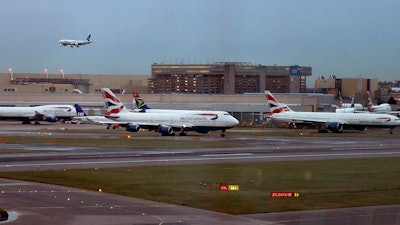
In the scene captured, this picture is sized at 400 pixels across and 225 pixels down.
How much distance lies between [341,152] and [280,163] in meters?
14.1

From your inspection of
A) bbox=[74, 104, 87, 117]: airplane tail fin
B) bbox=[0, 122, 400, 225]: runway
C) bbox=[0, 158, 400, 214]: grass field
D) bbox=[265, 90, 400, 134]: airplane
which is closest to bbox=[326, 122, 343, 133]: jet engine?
bbox=[265, 90, 400, 134]: airplane

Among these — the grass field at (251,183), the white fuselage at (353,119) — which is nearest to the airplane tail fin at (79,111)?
the white fuselage at (353,119)

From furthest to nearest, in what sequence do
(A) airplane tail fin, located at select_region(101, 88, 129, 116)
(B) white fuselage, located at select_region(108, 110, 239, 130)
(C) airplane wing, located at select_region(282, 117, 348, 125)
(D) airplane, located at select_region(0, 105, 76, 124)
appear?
(D) airplane, located at select_region(0, 105, 76, 124)
(C) airplane wing, located at select_region(282, 117, 348, 125)
(A) airplane tail fin, located at select_region(101, 88, 129, 116)
(B) white fuselage, located at select_region(108, 110, 239, 130)

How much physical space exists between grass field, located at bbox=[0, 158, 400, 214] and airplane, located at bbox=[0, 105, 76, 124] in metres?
93.6

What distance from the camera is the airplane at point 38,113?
141m

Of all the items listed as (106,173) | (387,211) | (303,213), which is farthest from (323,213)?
(106,173)

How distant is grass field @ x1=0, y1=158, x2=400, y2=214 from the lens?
33.0 m

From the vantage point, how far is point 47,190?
36500mm

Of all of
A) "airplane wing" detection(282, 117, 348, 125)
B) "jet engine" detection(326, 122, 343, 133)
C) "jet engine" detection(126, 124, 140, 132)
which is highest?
"jet engine" detection(126, 124, 140, 132)

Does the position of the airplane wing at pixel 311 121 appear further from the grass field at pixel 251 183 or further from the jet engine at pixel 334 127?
the grass field at pixel 251 183

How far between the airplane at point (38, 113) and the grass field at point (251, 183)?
93609 mm

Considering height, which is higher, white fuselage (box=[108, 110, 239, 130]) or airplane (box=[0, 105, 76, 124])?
white fuselage (box=[108, 110, 239, 130])

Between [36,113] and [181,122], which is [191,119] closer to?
[181,122]

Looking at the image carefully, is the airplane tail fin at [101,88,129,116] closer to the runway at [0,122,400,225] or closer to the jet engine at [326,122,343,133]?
the jet engine at [326,122,343,133]
